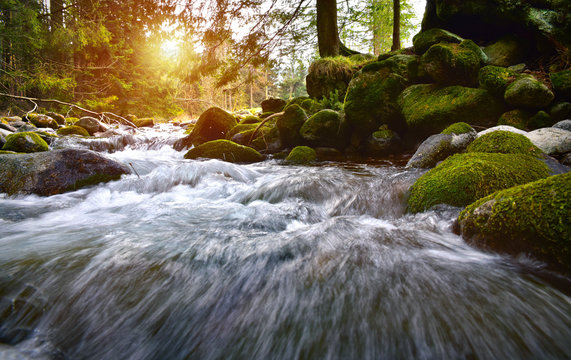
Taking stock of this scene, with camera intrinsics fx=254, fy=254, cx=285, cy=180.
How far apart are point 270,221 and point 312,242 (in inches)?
36.7

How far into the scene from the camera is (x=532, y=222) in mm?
1578

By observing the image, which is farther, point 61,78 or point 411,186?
point 61,78

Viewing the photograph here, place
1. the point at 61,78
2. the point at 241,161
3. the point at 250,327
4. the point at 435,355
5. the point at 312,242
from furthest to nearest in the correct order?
the point at 61,78
the point at 241,161
the point at 312,242
the point at 250,327
the point at 435,355

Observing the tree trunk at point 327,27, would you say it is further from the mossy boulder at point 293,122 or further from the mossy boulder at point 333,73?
the mossy boulder at point 293,122

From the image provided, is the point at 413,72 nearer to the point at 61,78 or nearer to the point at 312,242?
the point at 312,242

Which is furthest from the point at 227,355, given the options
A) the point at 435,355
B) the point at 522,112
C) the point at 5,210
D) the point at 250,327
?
the point at 522,112

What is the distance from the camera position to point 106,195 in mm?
4191

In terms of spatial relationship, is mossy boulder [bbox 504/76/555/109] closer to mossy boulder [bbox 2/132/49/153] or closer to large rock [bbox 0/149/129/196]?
large rock [bbox 0/149/129/196]

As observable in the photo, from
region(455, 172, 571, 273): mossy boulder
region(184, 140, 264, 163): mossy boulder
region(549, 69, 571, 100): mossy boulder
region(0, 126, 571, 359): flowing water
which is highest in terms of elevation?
region(549, 69, 571, 100): mossy boulder

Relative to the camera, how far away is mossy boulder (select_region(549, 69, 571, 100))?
462 centimetres

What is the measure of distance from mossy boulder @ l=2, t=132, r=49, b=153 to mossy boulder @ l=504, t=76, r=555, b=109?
10.6m

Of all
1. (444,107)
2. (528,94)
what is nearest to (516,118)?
(528,94)

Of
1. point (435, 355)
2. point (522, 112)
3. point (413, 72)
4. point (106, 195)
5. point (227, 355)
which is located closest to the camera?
point (435, 355)

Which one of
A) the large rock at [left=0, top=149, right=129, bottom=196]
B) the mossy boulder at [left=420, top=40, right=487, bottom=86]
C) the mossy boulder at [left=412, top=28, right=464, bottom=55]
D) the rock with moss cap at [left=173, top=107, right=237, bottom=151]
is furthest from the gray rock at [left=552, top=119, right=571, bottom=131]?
the rock with moss cap at [left=173, top=107, right=237, bottom=151]
